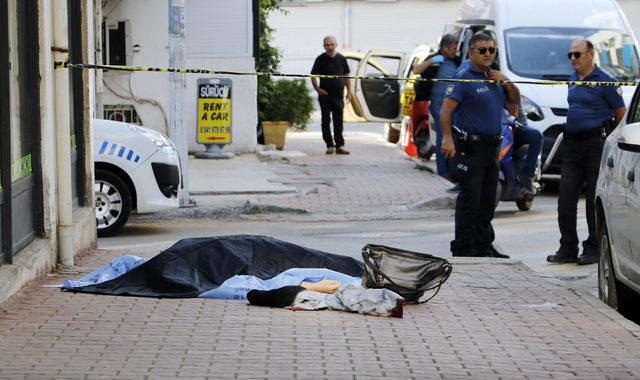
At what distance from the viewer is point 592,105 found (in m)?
11.6

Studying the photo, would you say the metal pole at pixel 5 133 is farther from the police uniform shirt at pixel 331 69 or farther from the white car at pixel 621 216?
the police uniform shirt at pixel 331 69

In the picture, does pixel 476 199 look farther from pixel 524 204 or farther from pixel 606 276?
pixel 524 204

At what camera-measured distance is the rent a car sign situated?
19734 mm

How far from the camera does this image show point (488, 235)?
11609 mm

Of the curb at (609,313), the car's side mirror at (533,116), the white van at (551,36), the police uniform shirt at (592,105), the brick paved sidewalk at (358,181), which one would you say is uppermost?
the white van at (551,36)

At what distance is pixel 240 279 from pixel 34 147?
5.73 ft

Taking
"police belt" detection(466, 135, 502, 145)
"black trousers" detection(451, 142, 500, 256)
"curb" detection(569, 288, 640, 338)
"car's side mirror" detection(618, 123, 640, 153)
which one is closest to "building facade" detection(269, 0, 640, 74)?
"black trousers" detection(451, 142, 500, 256)

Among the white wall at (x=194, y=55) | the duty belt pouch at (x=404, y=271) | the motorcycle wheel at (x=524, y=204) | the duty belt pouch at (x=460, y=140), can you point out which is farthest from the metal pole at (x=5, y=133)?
the white wall at (x=194, y=55)

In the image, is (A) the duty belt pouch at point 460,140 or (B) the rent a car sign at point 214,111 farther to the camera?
(B) the rent a car sign at point 214,111

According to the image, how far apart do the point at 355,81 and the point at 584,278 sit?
1250 cm

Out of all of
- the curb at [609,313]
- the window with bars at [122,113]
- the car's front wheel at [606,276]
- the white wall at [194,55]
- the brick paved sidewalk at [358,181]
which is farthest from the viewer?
the white wall at [194,55]

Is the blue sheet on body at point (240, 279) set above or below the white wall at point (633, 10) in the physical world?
below

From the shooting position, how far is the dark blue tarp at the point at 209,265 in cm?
859

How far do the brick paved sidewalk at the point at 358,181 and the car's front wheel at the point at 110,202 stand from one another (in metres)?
2.69
